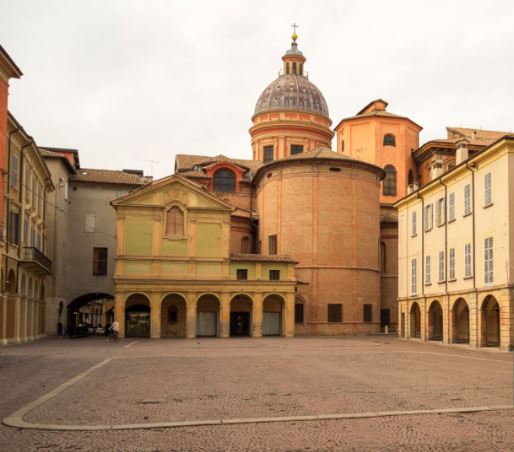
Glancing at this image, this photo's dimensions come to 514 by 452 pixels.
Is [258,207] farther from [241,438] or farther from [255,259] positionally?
[241,438]

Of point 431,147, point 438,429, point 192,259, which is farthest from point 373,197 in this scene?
point 438,429

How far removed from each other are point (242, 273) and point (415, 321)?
1277 cm

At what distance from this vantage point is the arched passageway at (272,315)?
51062mm

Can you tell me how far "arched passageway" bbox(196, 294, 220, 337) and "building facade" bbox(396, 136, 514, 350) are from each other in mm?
13394

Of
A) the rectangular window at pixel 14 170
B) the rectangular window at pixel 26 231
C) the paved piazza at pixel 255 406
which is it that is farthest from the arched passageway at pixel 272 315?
the paved piazza at pixel 255 406

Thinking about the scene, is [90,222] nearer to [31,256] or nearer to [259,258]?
[259,258]

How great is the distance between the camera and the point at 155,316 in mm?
47625

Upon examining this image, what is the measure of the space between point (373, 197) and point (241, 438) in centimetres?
4885

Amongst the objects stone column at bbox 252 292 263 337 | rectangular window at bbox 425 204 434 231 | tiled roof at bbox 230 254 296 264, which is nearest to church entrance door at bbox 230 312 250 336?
stone column at bbox 252 292 263 337

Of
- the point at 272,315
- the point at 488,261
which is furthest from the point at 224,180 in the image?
the point at 488,261

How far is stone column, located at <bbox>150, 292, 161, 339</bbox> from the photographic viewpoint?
47.5 metres

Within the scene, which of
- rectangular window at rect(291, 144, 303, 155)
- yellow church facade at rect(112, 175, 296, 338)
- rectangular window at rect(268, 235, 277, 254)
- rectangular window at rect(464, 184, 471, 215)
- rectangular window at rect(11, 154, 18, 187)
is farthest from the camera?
rectangular window at rect(291, 144, 303, 155)

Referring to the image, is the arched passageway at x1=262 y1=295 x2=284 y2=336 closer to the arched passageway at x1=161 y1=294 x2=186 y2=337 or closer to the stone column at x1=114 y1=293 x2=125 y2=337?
the arched passageway at x1=161 y1=294 x2=186 y2=337

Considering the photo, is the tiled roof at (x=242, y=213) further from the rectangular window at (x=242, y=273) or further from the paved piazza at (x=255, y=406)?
the paved piazza at (x=255, y=406)
